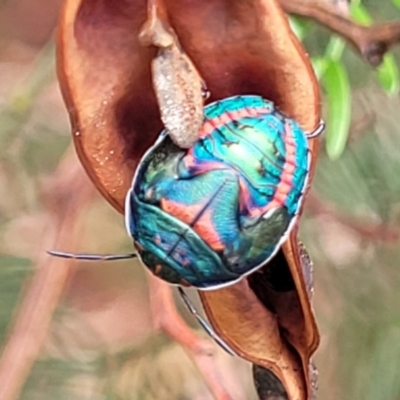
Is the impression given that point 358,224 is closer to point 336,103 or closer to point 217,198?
point 336,103

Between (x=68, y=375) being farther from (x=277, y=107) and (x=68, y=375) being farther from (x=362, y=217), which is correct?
(x=277, y=107)

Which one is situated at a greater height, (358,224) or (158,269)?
(158,269)

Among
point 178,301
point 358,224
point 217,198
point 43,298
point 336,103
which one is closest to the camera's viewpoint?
point 217,198

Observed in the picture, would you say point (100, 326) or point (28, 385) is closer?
point (28, 385)

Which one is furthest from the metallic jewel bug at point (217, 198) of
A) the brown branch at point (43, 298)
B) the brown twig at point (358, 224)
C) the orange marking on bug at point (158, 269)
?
the brown twig at point (358, 224)

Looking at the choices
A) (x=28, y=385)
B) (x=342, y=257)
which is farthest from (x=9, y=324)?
(x=342, y=257)

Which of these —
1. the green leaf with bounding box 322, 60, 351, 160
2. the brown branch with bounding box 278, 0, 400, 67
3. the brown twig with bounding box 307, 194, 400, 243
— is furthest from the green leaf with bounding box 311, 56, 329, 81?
the brown twig with bounding box 307, 194, 400, 243

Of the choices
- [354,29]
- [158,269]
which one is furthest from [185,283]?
[354,29]
